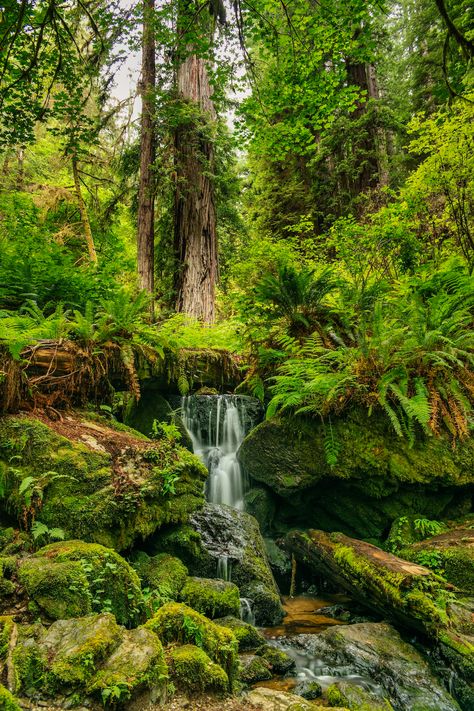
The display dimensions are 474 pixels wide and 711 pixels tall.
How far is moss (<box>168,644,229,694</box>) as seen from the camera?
6.77ft

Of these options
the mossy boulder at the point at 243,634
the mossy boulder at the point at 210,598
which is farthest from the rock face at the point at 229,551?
the mossy boulder at the point at 243,634

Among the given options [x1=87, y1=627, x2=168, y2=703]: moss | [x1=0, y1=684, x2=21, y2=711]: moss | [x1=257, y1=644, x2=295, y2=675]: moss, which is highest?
[x1=0, y1=684, x2=21, y2=711]: moss

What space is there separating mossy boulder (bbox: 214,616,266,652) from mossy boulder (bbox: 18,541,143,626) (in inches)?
37.6

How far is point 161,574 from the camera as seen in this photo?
347 centimetres

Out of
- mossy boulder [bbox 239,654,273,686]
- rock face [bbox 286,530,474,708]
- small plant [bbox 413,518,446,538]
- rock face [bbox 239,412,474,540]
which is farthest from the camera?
rock face [bbox 239,412,474,540]

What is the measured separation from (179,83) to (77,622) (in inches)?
491

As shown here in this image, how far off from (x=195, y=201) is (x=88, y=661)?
34.1 ft

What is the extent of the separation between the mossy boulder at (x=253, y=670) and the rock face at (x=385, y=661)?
0.59m

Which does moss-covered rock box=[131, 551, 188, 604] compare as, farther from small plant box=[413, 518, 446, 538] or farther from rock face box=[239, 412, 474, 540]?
small plant box=[413, 518, 446, 538]

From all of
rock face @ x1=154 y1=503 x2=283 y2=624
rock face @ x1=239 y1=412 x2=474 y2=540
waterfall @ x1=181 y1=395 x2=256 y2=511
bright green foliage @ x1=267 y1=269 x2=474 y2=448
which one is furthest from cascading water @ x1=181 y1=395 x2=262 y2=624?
bright green foliage @ x1=267 y1=269 x2=474 y2=448

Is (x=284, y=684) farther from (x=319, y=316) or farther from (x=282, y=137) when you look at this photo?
(x=282, y=137)

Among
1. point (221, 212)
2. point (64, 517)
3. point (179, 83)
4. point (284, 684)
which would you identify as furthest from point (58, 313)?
point (179, 83)

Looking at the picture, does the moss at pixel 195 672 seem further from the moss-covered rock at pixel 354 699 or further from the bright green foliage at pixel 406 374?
the bright green foliage at pixel 406 374

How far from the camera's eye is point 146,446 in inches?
174
